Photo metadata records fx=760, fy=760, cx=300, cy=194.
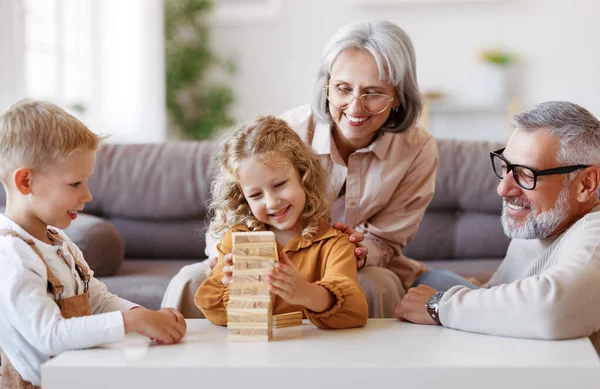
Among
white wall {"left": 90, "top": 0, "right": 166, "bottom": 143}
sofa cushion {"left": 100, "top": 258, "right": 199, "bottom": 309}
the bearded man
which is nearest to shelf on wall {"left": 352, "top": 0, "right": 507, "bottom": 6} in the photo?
white wall {"left": 90, "top": 0, "right": 166, "bottom": 143}

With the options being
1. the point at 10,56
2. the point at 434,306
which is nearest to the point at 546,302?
the point at 434,306

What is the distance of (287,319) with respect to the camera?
66.6 inches

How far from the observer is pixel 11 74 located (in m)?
4.46

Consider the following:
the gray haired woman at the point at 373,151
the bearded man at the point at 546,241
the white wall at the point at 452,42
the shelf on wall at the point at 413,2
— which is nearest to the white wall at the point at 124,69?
the white wall at the point at 452,42

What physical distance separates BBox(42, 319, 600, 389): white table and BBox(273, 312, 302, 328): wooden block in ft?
0.63

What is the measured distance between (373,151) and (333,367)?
111 cm

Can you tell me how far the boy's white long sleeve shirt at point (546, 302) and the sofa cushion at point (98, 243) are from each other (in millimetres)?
1703

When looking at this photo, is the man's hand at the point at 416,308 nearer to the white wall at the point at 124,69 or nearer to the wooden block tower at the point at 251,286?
the wooden block tower at the point at 251,286

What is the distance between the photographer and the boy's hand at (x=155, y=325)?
1482 mm

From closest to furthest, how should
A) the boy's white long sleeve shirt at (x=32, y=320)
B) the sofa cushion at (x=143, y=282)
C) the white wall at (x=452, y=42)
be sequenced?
1. the boy's white long sleeve shirt at (x=32, y=320)
2. the sofa cushion at (x=143, y=282)
3. the white wall at (x=452, y=42)

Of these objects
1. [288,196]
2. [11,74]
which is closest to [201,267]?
[288,196]

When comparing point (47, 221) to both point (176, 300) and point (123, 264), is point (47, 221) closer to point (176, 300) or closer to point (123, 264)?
point (176, 300)

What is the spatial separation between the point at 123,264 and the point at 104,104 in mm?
3198

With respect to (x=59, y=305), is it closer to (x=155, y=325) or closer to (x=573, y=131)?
(x=155, y=325)
